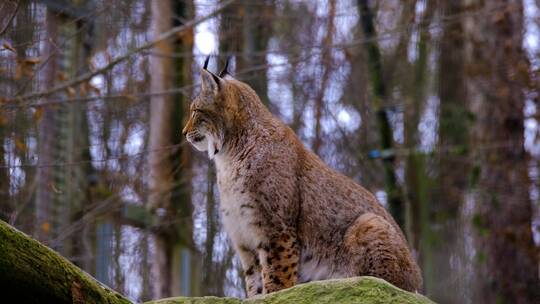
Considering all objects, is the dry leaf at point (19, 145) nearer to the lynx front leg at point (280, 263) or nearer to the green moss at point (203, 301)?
the lynx front leg at point (280, 263)

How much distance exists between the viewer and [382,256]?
6734mm

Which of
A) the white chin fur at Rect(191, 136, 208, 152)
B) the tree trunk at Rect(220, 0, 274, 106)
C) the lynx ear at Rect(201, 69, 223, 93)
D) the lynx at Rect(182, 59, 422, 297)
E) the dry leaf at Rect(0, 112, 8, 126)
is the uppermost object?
the tree trunk at Rect(220, 0, 274, 106)

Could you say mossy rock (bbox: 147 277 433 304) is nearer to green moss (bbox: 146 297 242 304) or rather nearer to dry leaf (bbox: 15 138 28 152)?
green moss (bbox: 146 297 242 304)

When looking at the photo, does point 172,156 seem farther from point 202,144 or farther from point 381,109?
point 202,144

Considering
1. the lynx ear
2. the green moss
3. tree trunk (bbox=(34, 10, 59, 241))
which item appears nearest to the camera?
the green moss

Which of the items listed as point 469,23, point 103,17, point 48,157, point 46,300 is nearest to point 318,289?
point 46,300

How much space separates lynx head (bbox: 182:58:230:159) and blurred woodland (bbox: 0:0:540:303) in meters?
1.35

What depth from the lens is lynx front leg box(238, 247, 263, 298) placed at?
23.3ft

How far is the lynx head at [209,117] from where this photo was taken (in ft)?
24.4

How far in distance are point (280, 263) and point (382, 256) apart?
Answer: 0.72 m

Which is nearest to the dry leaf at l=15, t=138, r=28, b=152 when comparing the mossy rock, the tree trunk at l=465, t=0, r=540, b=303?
the mossy rock

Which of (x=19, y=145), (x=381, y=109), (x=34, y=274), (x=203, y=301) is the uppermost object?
(x=381, y=109)

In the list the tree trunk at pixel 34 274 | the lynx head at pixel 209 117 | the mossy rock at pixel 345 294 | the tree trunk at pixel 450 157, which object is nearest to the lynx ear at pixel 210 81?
the lynx head at pixel 209 117

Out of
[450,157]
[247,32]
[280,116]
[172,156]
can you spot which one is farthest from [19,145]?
[450,157]
